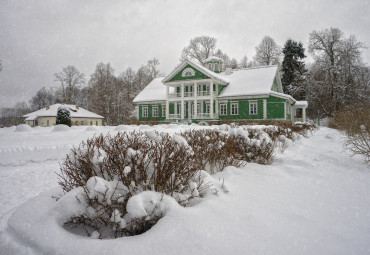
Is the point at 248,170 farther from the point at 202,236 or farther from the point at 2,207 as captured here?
the point at 2,207

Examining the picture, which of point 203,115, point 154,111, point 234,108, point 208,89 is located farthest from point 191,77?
point 154,111

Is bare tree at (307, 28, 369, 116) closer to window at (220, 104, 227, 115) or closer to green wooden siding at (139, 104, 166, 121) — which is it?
window at (220, 104, 227, 115)

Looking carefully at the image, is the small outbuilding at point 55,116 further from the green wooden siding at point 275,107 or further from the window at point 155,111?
the green wooden siding at point 275,107

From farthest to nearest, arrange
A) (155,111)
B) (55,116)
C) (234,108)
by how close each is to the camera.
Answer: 1. (55,116)
2. (155,111)
3. (234,108)

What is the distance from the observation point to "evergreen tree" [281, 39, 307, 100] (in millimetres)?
38375

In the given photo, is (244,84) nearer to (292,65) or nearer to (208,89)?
(208,89)

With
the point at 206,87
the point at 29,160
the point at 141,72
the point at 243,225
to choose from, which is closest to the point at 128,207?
the point at 243,225

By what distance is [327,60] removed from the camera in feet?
112

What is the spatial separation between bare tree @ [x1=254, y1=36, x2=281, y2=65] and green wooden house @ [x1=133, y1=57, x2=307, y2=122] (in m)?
16.5

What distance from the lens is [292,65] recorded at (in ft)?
128

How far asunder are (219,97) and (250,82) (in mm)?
4245

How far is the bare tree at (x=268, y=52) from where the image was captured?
42.4m

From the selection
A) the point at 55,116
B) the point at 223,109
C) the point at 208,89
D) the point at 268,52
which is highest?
the point at 268,52

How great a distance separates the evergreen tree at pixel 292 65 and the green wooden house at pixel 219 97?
1198 centimetres
